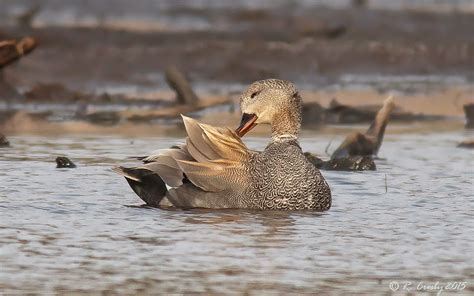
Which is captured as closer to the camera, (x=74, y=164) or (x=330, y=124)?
(x=74, y=164)

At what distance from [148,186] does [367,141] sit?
3.60 meters

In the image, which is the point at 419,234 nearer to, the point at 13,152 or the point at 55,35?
the point at 13,152

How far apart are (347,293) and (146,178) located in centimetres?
269

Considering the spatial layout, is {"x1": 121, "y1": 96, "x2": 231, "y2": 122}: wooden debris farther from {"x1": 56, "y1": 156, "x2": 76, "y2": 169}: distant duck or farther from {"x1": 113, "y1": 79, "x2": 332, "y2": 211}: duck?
{"x1": 113, "y1": 79, "x2": 332, "y2": 211}: duck

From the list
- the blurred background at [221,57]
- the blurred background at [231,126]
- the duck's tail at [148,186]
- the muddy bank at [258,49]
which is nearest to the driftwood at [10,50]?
the blurred background at [231,126]

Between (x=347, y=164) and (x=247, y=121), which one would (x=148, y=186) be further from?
(x=347, y=164)

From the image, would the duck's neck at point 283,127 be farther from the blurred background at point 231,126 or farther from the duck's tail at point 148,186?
the duck's tail at point 148,186

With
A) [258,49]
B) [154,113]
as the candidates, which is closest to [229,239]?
[154,113]

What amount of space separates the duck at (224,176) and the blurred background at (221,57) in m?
5.55

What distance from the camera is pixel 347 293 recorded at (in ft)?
23.1

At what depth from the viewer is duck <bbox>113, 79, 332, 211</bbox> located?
9.27 m

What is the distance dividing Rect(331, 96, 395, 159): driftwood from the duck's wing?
3.03 meters

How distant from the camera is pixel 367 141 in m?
12.7

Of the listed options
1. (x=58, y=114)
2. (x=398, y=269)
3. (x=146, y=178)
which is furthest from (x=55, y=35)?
(x=398, y=269)
